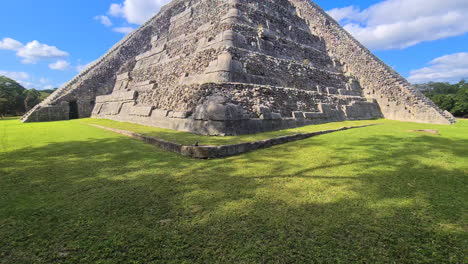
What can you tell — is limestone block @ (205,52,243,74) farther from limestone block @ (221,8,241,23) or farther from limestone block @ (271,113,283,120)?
limestone block @ (221,8,241,23)

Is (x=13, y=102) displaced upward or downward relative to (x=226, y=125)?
upward

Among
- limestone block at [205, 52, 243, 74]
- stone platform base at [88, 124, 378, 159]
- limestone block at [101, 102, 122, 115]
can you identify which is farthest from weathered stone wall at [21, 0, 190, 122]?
stone platform base at [88, 124, 378, 159]

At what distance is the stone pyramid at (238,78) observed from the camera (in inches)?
320

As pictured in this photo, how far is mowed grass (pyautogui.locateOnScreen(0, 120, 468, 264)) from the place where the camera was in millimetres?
1771

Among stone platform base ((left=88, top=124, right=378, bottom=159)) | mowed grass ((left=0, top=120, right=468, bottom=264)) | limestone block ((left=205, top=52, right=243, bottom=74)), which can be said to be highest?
limestone block ((left=205, top=52, right=243, bottom=74))

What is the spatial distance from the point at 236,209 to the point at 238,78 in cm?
685

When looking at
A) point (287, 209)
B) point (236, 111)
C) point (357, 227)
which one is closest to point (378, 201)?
point (357, 227)

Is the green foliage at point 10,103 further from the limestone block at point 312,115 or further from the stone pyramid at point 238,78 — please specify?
the limestone block at point 312,115

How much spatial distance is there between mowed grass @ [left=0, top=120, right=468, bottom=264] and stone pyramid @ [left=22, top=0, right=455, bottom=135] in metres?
3.48

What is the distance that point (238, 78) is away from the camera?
8695 millimetres

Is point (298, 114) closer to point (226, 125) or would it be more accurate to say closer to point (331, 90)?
point (226, 125)

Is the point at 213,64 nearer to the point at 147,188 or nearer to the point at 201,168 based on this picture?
the point at 201,168

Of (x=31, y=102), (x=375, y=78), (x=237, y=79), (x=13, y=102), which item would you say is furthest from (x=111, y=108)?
(x=31, y=102)

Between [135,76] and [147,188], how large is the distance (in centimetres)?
1410
